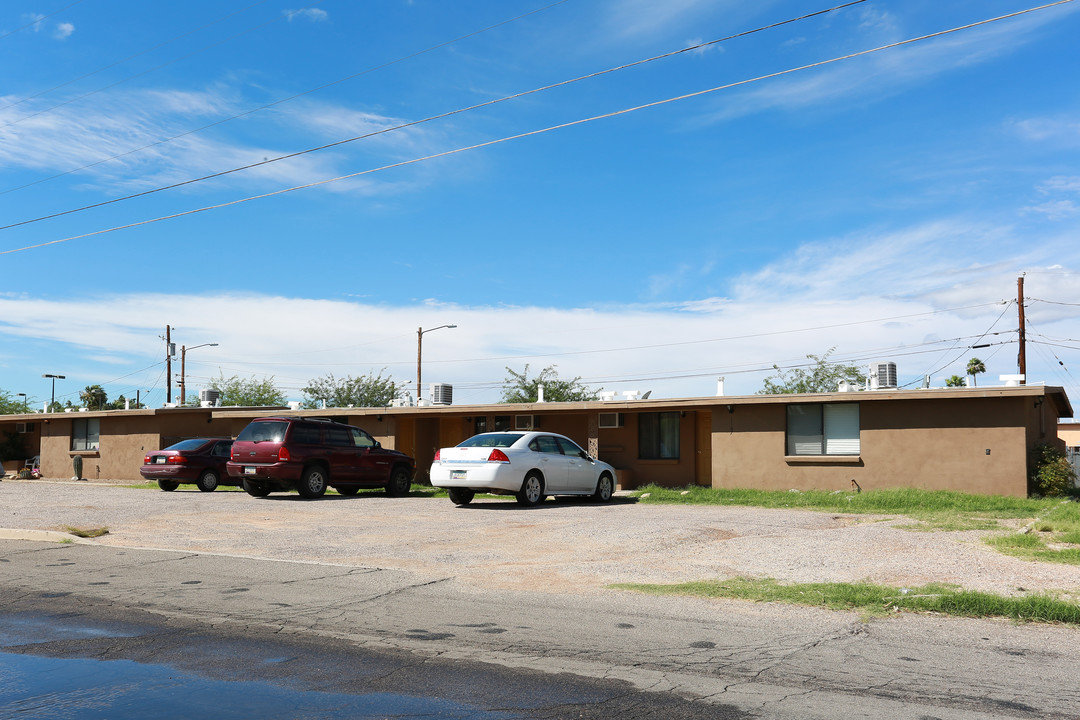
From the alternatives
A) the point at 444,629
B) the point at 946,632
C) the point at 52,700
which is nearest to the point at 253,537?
the point at 444,629

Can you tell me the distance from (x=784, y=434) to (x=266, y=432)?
11.8 m

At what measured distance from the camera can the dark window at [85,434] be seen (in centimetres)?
3506

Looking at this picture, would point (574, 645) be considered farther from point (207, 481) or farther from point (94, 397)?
point (94, 397)

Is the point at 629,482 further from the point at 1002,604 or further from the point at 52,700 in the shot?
the point at 52,700

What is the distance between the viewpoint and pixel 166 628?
7039 millimetres

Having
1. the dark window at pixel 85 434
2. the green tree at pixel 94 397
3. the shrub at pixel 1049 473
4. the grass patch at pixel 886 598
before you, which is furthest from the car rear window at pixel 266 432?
the green tree at pixel 94 397

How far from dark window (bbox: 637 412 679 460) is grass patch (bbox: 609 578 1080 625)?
15.8m

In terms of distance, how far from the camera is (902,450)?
2011 cm

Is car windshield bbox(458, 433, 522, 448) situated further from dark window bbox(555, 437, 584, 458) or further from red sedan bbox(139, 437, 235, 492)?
red sedan bbox(139, 437, 235, 492)

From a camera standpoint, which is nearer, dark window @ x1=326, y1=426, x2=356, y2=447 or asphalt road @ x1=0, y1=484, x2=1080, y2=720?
asphalt road @ x1=0, y1=484, x2=1080, y2=720

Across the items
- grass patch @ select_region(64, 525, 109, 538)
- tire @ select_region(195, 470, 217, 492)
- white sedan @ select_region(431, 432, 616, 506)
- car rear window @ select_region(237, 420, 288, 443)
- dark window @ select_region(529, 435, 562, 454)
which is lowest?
tire @ select_region(195, 470, 217, 492)

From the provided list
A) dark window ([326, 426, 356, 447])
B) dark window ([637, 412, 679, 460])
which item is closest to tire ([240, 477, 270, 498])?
dark window ([326, 426, 356, 447])

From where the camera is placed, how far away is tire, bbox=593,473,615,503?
768 inches

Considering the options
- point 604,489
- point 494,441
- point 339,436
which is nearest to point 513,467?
point 494,441
